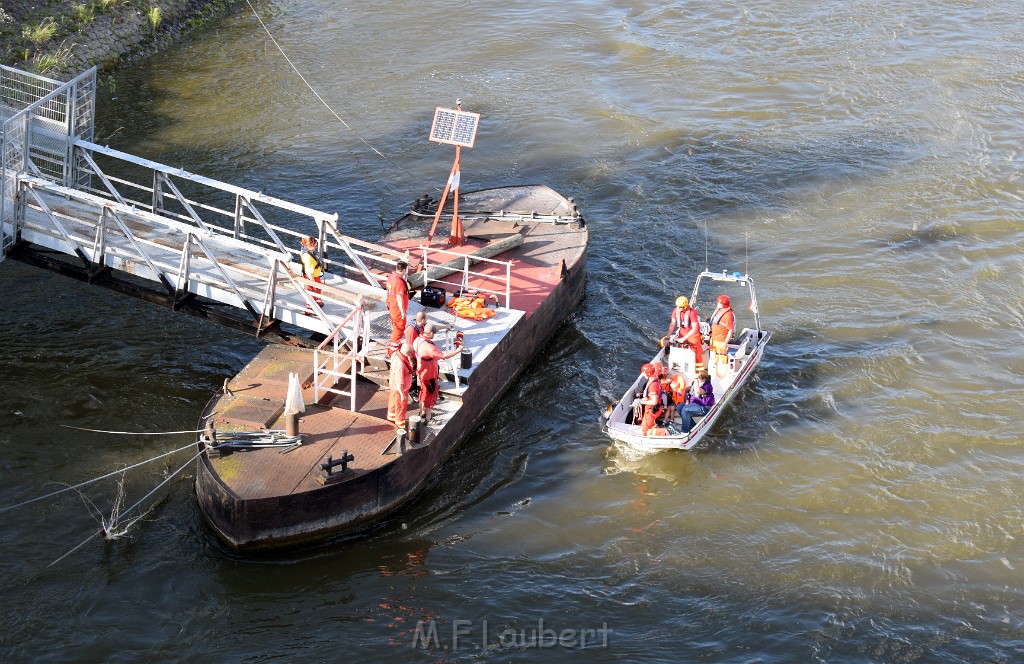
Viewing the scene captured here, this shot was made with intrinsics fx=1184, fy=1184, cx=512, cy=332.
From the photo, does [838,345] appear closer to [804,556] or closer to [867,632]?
[804,556]

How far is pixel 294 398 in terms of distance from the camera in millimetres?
18422

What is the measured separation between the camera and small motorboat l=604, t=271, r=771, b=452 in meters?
20.0

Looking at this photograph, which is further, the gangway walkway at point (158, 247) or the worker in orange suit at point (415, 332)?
the gangway walkway at point (158, 247)

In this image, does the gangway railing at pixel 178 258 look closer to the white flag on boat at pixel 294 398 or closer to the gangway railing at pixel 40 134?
the gangway railing at pixel 40 134

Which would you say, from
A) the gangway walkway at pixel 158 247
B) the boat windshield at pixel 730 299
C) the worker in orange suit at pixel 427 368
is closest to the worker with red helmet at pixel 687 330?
the boat windshield at pixel 730 299

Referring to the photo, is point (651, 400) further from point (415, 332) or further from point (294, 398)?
point (294, 398)

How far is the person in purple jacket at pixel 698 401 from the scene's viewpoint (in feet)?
66.5

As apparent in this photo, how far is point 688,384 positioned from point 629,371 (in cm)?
161

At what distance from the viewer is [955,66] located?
36.6 metres

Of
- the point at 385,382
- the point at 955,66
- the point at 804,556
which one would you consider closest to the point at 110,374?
the point at 385,382

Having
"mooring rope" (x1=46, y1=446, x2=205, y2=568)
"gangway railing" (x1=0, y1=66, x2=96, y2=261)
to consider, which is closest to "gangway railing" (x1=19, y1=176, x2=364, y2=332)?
"gangway railing" (x1=0, y1=66, x2=96, y2=261)

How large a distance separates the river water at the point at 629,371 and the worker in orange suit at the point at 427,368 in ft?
4.88

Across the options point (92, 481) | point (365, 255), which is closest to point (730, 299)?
point (365, 255)

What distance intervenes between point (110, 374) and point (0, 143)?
15.2 ft
